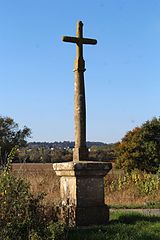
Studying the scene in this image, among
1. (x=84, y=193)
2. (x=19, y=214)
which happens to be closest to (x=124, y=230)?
(x=84, y=193)

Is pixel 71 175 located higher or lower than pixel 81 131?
lower

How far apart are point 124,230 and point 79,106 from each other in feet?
7.99

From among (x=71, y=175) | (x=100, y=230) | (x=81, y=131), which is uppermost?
(x=81, y=131)

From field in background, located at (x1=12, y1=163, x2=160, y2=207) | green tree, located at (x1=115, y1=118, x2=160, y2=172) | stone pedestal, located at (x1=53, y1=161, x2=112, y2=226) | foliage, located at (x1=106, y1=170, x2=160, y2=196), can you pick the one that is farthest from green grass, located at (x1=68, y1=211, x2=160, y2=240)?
green tree, located at (x1=115, y1=118, x2=160, y2=172)

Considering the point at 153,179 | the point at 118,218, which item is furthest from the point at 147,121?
the point at 118,218

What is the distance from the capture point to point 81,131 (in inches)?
329

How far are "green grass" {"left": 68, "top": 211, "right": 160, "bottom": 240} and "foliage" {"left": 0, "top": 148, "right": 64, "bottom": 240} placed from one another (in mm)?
510

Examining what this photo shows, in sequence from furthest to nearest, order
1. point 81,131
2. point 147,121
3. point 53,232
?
point 147,121 < point 81,131 < point 53,232

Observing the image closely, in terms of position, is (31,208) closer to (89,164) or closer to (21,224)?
(21,224)

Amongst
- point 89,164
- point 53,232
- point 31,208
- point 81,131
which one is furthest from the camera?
point 81,131

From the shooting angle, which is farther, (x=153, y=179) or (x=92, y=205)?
(x=153, y=179)

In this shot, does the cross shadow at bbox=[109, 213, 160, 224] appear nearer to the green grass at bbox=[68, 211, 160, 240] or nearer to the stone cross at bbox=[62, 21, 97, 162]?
the green grass at bbox=[68, 211, 160, 240]

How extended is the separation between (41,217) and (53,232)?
882 millimetres

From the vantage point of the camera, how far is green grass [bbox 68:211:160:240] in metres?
6.71
